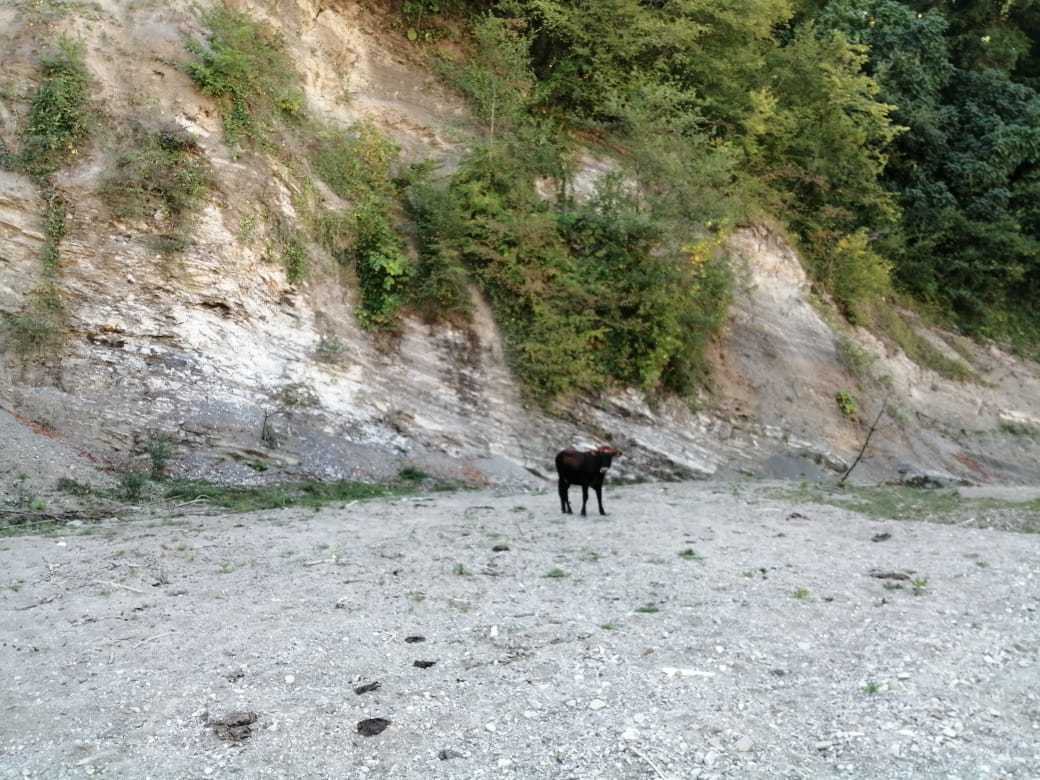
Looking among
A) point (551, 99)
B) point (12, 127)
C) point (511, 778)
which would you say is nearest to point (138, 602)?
point (511, 778)

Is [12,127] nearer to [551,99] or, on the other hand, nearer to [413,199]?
[413,199]

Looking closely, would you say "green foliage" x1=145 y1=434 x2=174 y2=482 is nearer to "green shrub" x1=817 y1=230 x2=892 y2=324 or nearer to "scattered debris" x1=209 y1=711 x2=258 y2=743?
"scattered debris" x1=209 y1=711 x2=258 y2=743

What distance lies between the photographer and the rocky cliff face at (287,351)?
1248 cm

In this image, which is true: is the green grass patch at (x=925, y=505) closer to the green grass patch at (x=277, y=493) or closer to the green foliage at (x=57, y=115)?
the green grass patch at (x=277, y=493)

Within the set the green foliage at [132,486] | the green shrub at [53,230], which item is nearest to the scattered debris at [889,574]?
the green foliage at [132,486]

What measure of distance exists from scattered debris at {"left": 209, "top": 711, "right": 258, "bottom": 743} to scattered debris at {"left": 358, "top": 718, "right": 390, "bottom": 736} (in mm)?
572

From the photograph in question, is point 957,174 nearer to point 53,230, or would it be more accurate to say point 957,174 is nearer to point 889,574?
point 889,574

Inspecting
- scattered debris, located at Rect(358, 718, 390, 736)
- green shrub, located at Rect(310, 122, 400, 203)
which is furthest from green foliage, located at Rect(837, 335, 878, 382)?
scattered debris, located at Rect(358, 718, 390, 736)

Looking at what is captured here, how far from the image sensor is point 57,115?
1378cm

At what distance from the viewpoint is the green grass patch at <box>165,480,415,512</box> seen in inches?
438

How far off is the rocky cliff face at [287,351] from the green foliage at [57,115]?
256mm

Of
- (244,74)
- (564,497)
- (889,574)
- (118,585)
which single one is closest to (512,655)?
→ (118,585)

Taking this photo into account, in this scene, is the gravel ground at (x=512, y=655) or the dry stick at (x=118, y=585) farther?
the dry stick at (x=118, y=585)

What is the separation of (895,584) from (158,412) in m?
9.76
